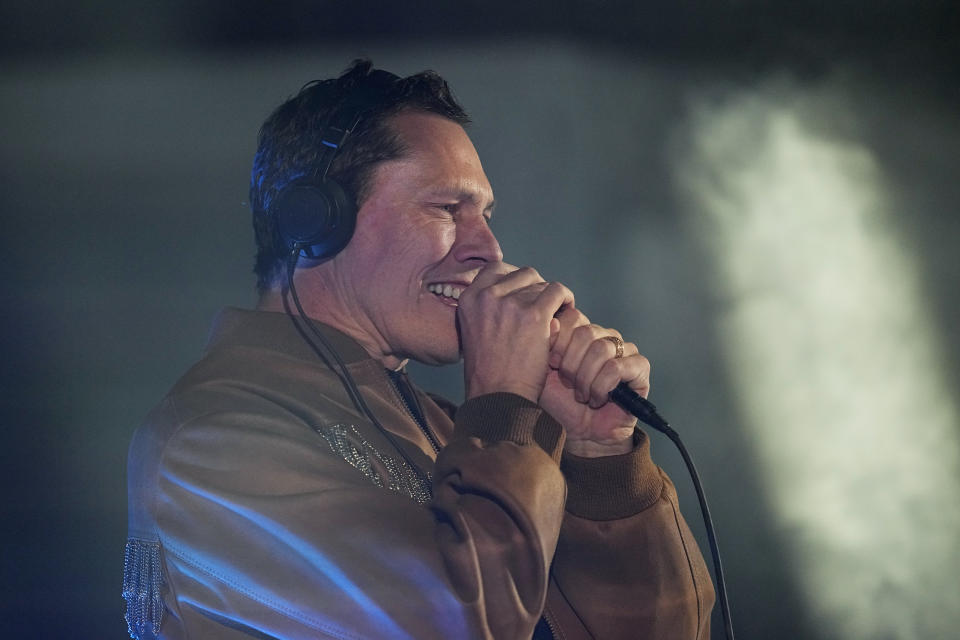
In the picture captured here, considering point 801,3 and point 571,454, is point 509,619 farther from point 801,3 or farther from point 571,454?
point 801,3

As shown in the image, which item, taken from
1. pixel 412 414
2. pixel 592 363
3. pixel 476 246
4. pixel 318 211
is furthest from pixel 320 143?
pixel 592 363

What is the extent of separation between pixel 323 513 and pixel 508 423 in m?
0.23

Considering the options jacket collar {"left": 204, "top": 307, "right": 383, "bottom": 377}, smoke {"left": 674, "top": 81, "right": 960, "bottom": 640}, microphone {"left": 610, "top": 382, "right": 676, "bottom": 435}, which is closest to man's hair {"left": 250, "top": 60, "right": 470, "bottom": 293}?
jacket collar {"left": 204, "top": 307, "right": 383, "bottom": 377}

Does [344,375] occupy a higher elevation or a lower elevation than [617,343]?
lower

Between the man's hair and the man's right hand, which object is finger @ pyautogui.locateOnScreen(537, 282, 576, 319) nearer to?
the man's right hand

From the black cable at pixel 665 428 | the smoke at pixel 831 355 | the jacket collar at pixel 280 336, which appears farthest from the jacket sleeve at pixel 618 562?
the smoke at pixel 831 355

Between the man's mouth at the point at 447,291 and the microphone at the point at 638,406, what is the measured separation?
28 cm

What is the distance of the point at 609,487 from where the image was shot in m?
1.28

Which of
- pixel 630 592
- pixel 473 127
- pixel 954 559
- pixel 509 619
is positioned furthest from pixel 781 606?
pixel 509 619

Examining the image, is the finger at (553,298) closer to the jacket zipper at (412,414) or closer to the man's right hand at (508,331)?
the man's right hand at (508,331)

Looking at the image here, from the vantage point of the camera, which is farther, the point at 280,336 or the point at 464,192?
the point at 464,192

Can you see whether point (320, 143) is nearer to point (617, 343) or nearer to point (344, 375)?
point (344, 375)

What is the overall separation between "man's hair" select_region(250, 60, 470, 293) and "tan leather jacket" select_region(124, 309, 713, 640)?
26 centimetres

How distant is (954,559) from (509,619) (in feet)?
5.95
